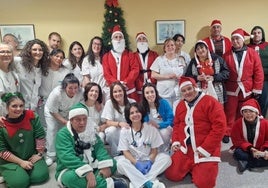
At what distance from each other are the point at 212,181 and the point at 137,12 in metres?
3.06

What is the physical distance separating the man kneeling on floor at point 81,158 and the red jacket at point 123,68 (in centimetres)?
128

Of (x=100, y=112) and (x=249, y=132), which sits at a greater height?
(x=100, y=112)

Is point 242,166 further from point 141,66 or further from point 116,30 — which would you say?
point 116,30

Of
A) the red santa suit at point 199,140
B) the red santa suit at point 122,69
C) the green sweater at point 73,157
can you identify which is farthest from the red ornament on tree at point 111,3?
the green sweater at point 73,157

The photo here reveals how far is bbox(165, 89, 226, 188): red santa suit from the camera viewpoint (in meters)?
2.71

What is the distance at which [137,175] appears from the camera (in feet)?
8.84

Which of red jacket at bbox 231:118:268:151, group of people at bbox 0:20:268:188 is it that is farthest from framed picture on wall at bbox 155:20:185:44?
red jacket at bbox 231:118:268:151

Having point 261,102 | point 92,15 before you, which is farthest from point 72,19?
point 261,102

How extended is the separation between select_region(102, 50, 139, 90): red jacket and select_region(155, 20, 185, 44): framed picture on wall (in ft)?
2.88

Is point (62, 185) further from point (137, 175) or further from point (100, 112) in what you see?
point (100, 112)

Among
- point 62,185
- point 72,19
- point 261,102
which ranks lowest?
point 62,185

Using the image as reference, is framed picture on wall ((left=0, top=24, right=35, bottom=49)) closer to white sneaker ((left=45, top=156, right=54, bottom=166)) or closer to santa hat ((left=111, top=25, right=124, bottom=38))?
santa hat ((left=111, top=25, right=124, bottom=38))

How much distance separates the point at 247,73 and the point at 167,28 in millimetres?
1556

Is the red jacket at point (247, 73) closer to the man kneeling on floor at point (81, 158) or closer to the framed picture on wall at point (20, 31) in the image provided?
the man kneeling on floor at point (81, 158)
